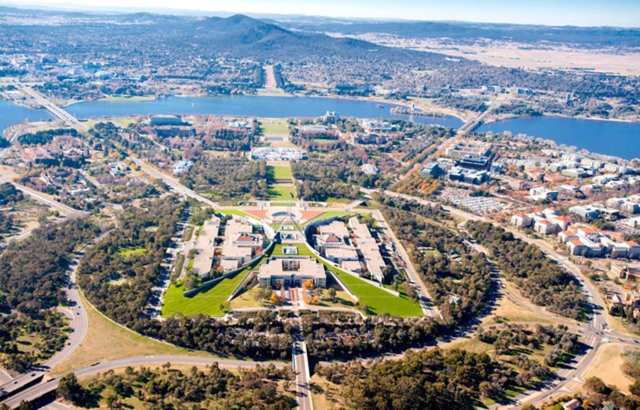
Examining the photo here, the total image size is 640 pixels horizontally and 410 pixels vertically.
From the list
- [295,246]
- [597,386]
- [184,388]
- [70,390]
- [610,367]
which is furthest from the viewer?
[295,246]

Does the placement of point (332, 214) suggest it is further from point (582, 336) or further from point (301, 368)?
point (582, 336)

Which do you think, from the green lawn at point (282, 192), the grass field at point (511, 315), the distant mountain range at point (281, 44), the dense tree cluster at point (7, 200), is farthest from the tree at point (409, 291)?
the distant mountain range at point (281, 44)

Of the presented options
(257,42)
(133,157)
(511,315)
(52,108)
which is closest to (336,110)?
(133,157)

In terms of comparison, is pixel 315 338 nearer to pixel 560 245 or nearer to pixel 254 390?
pixel 254 390

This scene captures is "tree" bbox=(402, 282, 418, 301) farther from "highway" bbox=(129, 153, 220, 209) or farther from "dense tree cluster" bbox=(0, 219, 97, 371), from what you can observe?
"dense tree cluster" bbox=(0, 219, 97, 371)

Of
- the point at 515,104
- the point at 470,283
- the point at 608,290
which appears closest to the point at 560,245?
the point at 608,290

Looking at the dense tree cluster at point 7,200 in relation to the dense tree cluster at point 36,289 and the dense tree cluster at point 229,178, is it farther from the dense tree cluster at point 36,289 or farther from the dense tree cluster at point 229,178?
the dense tree cluster at point 229,178
